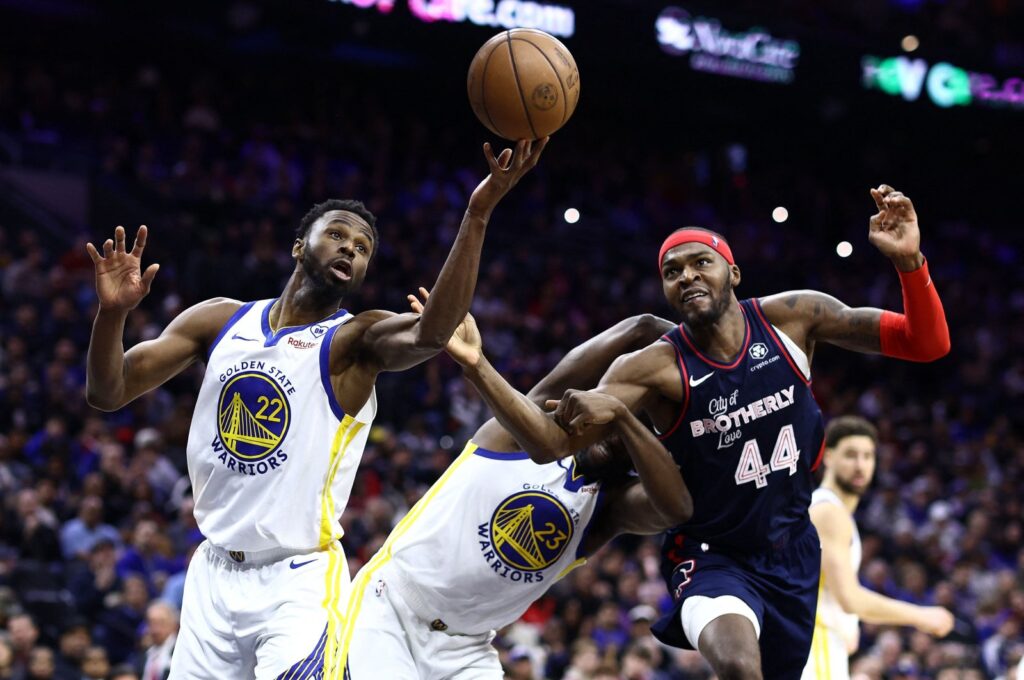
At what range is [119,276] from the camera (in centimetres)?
434

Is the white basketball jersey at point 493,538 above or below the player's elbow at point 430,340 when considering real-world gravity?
below

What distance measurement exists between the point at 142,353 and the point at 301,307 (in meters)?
0.58

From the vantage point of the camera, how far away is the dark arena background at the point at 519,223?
9414mm

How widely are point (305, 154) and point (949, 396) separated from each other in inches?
347

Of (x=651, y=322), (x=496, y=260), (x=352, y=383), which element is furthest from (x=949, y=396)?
(x=352, y=383)

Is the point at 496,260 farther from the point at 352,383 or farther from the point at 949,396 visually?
the point at 352,383

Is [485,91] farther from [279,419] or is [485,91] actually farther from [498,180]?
[279,419]

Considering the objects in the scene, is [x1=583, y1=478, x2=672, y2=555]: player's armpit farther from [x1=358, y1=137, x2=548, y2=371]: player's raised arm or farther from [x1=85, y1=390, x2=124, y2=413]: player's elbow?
[x1=85, y1=390, x2=124, y2=413]: player's elbow

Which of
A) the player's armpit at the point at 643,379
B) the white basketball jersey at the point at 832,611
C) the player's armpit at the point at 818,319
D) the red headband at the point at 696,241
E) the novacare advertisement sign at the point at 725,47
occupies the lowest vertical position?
the white basketball jersey at the point at 832,611

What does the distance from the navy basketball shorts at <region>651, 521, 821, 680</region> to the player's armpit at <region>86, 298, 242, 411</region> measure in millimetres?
1931

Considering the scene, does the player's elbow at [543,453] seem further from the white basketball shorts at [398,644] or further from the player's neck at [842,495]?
the player's neck at [842,495]

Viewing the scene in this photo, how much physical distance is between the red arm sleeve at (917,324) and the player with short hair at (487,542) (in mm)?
855

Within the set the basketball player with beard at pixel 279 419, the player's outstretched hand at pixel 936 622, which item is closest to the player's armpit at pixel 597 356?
the basketball player with beard at pixel 279 419

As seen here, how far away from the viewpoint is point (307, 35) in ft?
47.3
